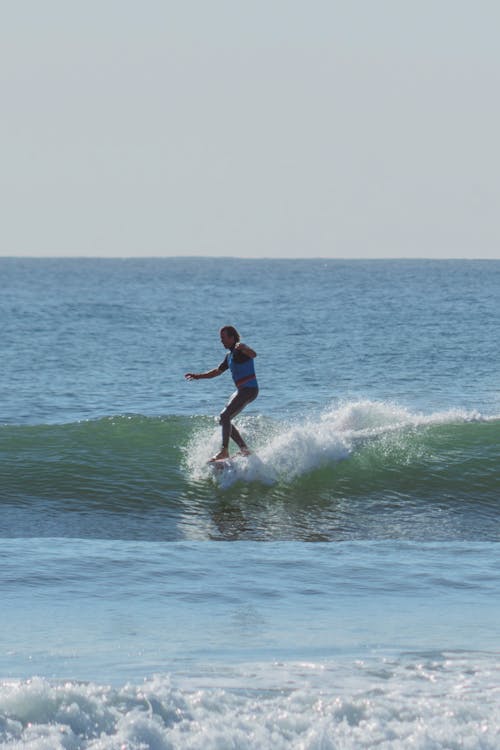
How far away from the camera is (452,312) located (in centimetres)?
6219

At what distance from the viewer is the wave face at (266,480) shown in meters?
13.0

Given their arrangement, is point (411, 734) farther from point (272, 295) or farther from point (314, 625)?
point (272, 295)

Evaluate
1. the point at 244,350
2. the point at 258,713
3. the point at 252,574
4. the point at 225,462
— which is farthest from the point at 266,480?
the point at 258,713

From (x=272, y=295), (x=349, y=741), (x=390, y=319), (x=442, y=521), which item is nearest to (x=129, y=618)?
(x=349, y=741)

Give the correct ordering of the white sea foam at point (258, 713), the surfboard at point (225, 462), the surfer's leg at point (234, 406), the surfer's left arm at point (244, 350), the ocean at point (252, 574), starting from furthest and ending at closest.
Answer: the surfboard at point (225, 462) → the surfer's leg at point (234, 406) → the surfer's left arm at point (244, 350) → the ocean at point (252, 574) → the white sea foam at point (258, 713)

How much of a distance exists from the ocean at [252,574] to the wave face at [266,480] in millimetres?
43

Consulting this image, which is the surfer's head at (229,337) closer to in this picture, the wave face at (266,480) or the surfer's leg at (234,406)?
the surfer's leg at (234,406)

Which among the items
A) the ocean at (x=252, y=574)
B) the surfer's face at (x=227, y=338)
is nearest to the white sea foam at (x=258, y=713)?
the ocean at (x=252, y=574)

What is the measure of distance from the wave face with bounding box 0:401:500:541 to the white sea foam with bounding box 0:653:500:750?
4.98m

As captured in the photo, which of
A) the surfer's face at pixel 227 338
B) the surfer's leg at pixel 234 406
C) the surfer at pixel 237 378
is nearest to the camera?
the surfer's face at pixel 227 338

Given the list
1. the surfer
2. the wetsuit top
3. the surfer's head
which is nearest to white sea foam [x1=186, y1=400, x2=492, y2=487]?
the surfer

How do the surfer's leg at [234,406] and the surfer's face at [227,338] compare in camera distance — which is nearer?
the surfer's face at [227,338]

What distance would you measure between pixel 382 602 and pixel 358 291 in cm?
8155

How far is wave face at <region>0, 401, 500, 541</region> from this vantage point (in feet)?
42.5
